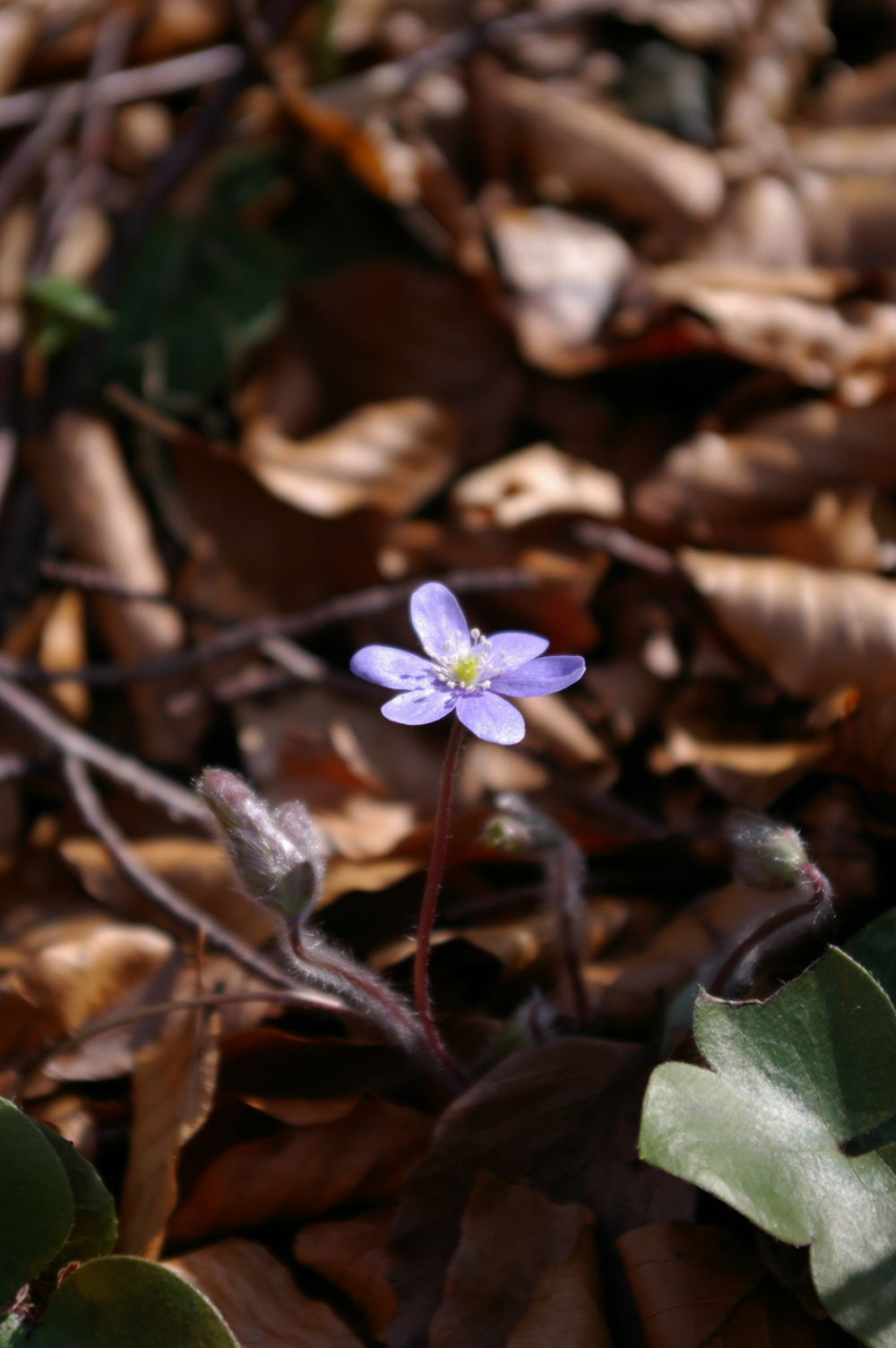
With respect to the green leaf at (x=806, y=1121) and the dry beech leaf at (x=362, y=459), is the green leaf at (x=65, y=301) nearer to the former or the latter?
the dry beech leaf at (x=362, y=459)

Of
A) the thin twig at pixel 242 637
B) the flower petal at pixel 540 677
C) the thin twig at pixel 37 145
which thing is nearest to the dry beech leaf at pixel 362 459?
the thin twig at pixel 242 637

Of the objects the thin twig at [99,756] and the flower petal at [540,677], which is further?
the thin twig at [99,756]

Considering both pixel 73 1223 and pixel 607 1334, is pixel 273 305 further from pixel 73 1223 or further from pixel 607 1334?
pixel 607 1334

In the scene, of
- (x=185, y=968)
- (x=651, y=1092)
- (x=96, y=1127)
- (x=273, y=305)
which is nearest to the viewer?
(x=651, y=1092)

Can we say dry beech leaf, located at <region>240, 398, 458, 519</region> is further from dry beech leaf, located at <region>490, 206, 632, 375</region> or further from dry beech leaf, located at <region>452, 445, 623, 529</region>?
dry beech leaf, located at <region>490, 206, 632, 375</region>

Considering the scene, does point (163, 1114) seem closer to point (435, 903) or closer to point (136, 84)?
point (435, 903)

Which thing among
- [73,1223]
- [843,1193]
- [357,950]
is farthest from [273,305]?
[843,1193]
